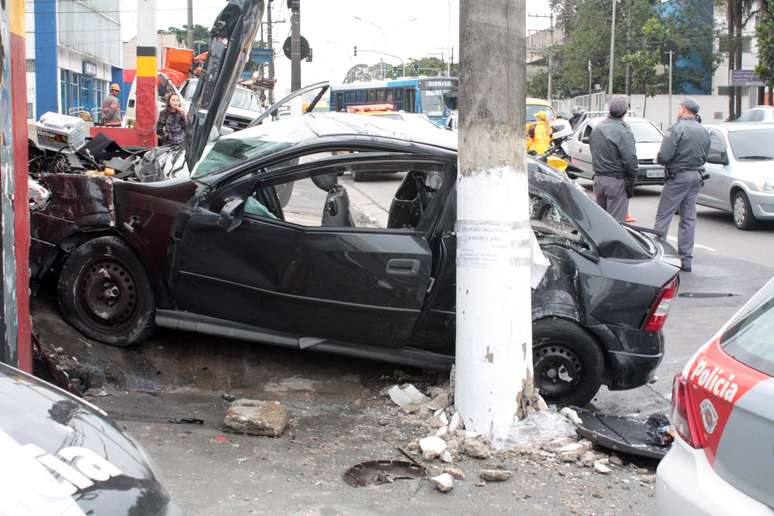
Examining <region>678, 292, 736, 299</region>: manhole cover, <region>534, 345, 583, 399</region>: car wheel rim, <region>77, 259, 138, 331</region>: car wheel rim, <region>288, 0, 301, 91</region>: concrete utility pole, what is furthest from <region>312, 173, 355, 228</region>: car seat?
<region>288, 0, 301, 91</region>: concrete utility pole

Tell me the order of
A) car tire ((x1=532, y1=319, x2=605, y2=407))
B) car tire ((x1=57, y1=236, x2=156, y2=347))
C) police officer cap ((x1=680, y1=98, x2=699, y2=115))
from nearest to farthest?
1. car tire ((x1=532, y1=319, x2=605, y2=407))
2. car tire ((x1=57, y1=236, x2=156, y2=347))
3. police officer cap ((x1=680, y1=98, x2=699, y2=115))

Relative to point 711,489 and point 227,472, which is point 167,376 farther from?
point 711,489

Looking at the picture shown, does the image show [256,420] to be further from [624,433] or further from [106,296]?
[624,433]

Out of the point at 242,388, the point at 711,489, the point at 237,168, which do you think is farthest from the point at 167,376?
the point at 711,489

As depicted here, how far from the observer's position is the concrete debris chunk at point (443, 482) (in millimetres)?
4449

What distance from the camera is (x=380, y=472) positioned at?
4.73 meters

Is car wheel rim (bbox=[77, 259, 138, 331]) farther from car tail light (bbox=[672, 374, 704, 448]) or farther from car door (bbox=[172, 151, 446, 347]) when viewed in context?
car tail light (bbox=[672, 374, 704, 448])

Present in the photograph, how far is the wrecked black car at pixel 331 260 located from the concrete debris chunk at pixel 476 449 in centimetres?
92

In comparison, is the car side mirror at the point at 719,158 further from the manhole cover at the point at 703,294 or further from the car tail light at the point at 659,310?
the car tail light at the point at 659,310

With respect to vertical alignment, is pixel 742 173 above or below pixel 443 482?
above

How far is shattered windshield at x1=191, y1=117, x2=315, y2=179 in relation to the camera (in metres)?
6.15

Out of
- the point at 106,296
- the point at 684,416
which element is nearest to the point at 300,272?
the point at 106,296

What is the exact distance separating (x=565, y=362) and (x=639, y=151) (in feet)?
43.9

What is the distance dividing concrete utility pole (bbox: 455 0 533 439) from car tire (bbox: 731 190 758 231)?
1056 cm
